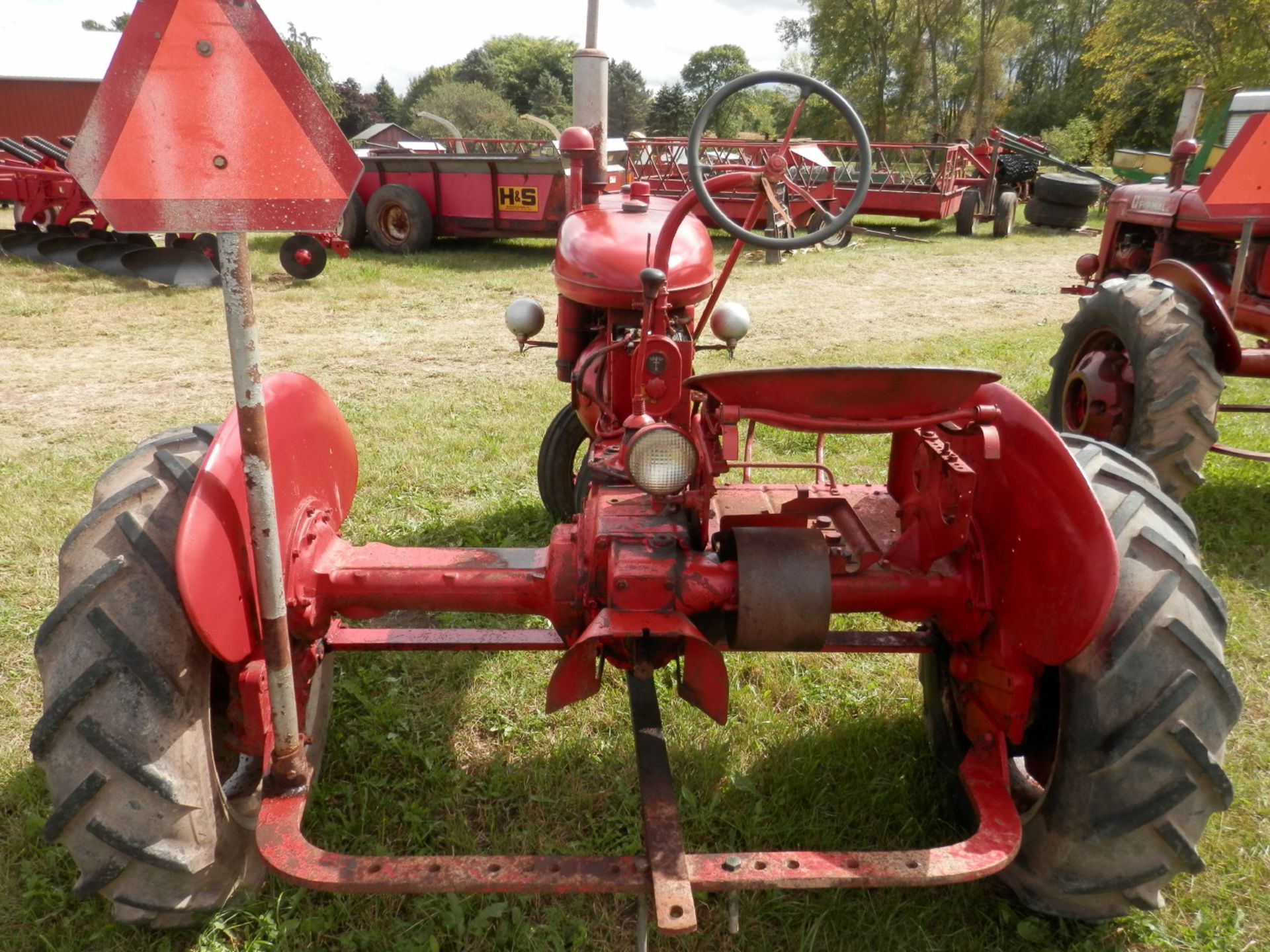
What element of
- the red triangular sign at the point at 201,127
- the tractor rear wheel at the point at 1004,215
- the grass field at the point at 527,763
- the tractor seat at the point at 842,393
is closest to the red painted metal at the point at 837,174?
the tractor rear wheel at the point at 1004,215

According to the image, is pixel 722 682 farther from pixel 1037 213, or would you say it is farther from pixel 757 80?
pixel 1037 213

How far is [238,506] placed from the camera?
184cm

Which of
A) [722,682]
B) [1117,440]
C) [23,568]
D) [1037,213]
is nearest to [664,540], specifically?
[722,682]

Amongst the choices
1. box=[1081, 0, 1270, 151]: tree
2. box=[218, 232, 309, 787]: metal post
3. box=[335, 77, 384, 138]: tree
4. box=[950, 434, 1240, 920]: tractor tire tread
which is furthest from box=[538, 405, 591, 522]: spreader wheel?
box=[335, 77, 384, 138]: tree

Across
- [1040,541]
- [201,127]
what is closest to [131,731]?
[201,127]

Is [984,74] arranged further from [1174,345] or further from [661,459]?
[661,459]

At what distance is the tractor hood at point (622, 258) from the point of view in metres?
3.07

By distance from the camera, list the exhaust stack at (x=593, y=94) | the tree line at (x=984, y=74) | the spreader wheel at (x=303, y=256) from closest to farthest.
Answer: the spreader wheel at (x=303, y=256) < the exhaust stack at (x=593, y=94) < the tree line at (x=984, y=74)

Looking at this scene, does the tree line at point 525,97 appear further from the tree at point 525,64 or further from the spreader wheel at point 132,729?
the spreader wheel at point 132,729

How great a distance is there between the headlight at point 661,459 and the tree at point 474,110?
4552 centimetres

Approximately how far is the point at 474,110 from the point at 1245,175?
4956 cm

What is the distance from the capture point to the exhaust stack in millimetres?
3381

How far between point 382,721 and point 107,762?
109 centimetres

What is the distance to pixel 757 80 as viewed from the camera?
2.40 metres
